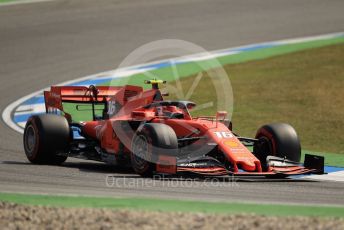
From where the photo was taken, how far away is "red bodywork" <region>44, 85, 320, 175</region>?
13.4 metres

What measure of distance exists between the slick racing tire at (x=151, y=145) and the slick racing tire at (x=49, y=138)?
1.76 m

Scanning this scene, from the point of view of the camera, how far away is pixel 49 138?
49.4ft

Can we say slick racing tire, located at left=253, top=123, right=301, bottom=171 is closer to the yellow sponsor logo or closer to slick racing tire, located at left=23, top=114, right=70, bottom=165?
the yellow sponsor logo

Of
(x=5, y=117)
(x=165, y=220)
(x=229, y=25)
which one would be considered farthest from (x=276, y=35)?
(x=165, y=220)

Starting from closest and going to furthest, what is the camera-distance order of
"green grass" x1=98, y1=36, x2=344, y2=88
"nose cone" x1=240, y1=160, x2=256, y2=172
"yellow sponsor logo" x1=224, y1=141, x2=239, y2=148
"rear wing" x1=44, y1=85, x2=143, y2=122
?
"nose cone" x1=240, y1=160, x2=256, y2=172 → "yellow sponsor logo" x1=224, y1=141, x2=239, y2=148 → "rear wing" x1=44, y1=85, x2=143, y2=122 → "green grass" x1=98, y1=36, x2=344, y2=88

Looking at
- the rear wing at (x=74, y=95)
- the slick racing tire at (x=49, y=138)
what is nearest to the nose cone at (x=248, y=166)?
the slick racing tire at (x=49, y=138)

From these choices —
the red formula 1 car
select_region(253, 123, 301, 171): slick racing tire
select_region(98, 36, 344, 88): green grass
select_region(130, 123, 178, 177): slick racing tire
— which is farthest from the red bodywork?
select_region(98, 36, 344, 88): green grass

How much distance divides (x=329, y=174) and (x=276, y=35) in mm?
16084

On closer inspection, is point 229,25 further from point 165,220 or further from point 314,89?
point 165,220

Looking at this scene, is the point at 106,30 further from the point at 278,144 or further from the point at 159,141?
the point at 159,141

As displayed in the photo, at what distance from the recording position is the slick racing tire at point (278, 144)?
14430 millimetres

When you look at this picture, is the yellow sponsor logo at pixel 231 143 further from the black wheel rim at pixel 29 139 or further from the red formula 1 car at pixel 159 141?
the black wheel rim at pixel 29 139

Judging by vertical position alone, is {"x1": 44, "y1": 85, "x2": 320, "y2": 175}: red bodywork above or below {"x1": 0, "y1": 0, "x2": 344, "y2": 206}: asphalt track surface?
below

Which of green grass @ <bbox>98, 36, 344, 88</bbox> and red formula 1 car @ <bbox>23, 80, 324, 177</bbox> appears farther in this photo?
green grass @ <bbox>98, 36, 344, 88</bbox>
